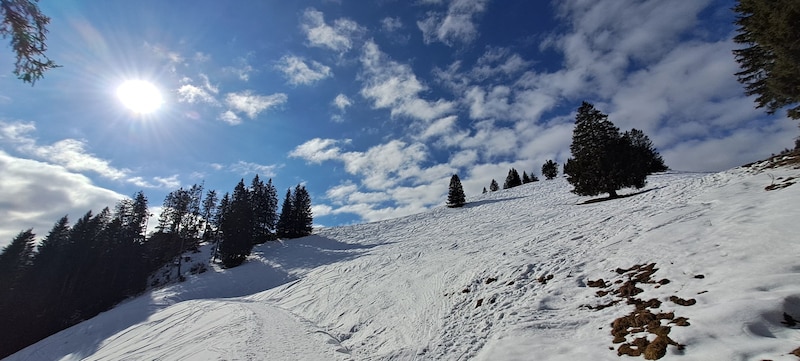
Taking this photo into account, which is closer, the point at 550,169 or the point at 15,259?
the point at 15,259

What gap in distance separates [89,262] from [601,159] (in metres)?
67.6

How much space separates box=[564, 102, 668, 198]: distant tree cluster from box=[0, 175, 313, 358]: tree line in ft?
139

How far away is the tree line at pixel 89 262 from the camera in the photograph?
1645 inches

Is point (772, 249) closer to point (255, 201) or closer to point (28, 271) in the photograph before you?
point (255, 201)

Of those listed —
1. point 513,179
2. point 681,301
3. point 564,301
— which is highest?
point 513,179

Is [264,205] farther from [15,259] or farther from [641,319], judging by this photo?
[641,319]

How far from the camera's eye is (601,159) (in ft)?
Result: 102

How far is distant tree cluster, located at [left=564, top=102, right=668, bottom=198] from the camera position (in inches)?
1195

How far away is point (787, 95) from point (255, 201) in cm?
6713

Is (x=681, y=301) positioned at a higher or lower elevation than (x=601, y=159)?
lower

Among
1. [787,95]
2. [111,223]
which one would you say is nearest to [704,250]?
[787,95]

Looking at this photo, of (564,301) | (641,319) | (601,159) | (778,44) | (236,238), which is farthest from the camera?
(236,238)

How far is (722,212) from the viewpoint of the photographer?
12008 mm

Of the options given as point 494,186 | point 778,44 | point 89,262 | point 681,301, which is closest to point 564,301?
point 681,301
